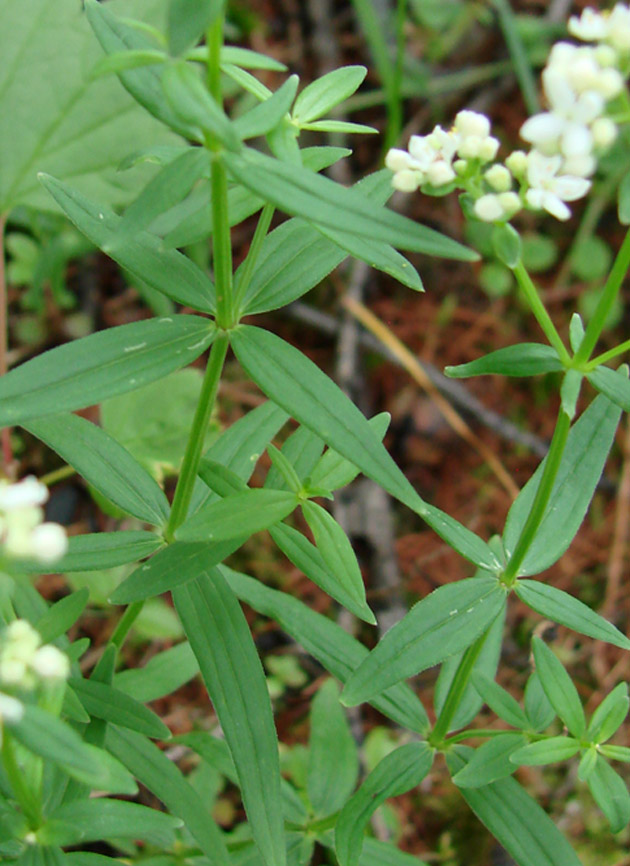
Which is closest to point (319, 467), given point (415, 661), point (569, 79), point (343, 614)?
point (415, 661)

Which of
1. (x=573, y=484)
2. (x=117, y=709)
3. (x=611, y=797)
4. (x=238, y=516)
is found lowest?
(x=611, y=797)

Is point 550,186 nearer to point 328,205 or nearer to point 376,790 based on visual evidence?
point 328,205

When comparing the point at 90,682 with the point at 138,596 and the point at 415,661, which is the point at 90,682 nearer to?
the point at 138,596

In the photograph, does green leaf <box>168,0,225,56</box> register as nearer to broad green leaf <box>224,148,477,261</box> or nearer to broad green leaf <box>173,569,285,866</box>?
broad green leaf <box>224,148,477,261</box>

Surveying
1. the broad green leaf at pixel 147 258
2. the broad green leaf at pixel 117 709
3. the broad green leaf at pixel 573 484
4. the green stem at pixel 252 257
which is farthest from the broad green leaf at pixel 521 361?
the broad green leaf at pixel 117 709

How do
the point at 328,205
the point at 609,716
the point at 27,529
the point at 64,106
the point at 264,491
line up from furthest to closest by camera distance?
the point at 64,106 → the point at 609,716 → the point at 264,491 → the point at 328,205 → the point at 27,529

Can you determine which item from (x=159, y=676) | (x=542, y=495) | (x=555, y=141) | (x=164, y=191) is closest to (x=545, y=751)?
(x=542, y=495)
